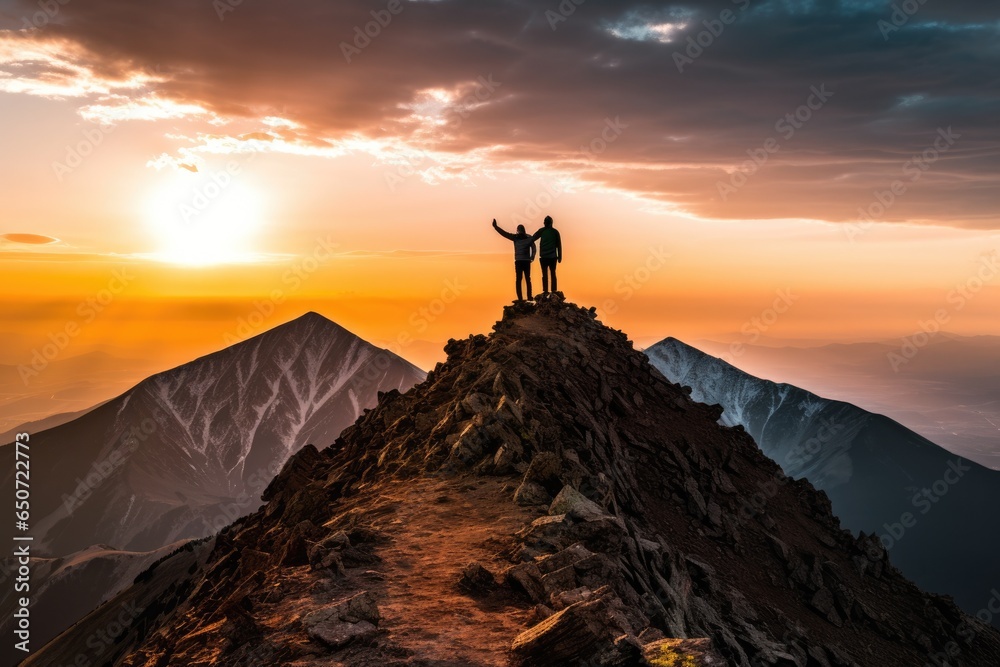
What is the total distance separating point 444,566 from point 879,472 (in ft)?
538

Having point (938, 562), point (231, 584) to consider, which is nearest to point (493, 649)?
point (231, 584)

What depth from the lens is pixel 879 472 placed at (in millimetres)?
151750

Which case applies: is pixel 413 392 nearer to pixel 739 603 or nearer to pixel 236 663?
pixel 739 603

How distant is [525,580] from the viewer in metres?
14.4

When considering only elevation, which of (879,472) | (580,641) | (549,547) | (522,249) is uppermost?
(522,249)

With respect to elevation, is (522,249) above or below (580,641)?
above

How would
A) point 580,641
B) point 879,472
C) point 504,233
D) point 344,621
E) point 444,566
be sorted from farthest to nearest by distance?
point 879,472 → point 504,233 → point 444,566 → point 344,621 → point 580,641

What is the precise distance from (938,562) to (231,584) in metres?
150

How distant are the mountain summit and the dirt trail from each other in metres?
0.06

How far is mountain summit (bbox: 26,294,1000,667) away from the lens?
40.8 feet

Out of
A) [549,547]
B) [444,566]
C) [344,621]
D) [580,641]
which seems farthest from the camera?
[549,547]

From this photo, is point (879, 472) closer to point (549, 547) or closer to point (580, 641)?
point (549, 547)

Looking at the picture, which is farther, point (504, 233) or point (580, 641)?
point (504, 233)

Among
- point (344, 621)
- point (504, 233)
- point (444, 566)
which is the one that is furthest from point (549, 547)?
point (504, 233)
